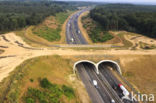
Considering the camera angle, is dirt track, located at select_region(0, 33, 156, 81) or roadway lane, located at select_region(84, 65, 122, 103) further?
dirt track, located at select_region(0, 33, 156, 81)

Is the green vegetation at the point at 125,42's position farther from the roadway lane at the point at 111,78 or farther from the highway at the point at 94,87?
the highway at the point at 94,87

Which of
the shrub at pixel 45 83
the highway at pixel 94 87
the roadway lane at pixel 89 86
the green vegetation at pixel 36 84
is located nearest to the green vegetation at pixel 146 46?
the highway at pixel 94 87

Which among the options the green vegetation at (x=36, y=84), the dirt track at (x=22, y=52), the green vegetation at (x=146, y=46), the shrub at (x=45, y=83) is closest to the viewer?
the green vegetation at (x=36, y=84)

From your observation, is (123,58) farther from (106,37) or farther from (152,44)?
(106,37)

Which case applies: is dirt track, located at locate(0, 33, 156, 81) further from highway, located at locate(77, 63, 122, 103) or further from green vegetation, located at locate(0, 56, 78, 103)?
highway, located at locate(77, 63, 122, 103)

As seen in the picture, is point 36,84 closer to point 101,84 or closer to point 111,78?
point 101,84

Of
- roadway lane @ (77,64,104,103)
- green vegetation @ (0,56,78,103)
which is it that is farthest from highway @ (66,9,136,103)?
green vegetation @ (0,56,78,103)

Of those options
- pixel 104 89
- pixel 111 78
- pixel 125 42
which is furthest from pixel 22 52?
pixel 125 42
